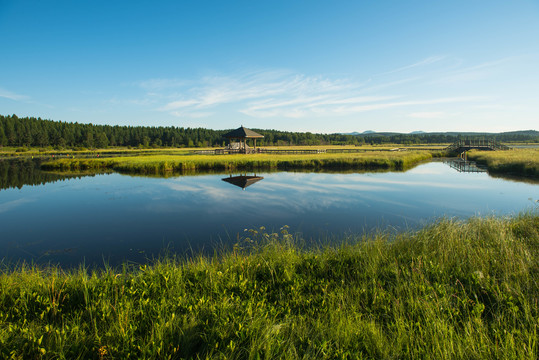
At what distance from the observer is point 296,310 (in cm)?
333

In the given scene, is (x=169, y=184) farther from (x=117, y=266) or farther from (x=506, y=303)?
(x=506, y=303)

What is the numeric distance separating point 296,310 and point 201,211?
25.8 ft

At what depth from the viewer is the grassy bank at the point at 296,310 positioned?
2.50 meters

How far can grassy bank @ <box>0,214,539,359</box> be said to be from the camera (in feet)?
8.19

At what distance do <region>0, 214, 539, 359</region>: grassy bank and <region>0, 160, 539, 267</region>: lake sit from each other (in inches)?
96.8

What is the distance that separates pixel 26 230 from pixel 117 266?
514 centimetres

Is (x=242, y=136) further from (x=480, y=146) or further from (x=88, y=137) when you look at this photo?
(x=88, y=137)

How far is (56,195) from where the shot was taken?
13945 millimetres

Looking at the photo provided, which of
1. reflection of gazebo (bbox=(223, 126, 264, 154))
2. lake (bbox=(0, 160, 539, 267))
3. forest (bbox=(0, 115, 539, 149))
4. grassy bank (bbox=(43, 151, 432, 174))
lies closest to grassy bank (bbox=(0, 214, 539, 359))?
lake (bbox=(0, 160, 539, 267))

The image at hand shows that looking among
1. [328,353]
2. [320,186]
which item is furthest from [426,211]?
[328,353]

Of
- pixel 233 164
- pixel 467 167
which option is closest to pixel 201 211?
pixel 233 164

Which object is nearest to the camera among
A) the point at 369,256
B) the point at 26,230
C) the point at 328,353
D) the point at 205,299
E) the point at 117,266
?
the point at 328,353

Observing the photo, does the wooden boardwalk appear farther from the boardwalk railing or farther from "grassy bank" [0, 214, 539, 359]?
"grassy bank" [0, 214, 539, 359]

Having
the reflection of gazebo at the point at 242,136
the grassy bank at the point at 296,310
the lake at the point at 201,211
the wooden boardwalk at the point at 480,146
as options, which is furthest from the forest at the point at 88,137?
the grassy bank at the point at 296,310
